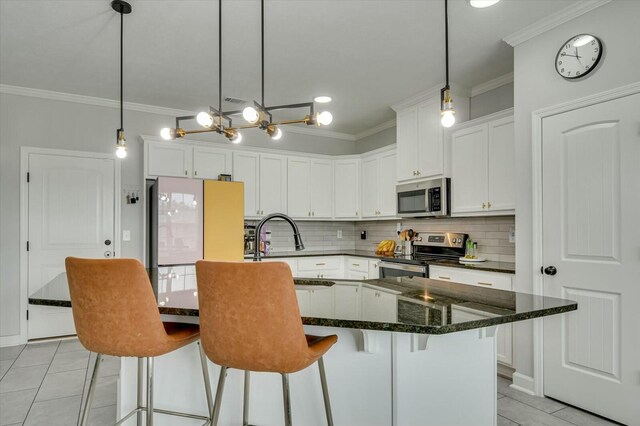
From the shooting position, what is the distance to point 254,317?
1.30 meters

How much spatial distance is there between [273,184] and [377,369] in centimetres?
360

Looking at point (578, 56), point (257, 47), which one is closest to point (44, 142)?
point (257, 47)

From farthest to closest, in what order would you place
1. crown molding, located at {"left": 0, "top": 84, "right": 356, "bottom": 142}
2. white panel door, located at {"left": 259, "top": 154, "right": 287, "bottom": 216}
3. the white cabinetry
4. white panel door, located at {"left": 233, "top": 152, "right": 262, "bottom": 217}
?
white panel door, located at {"left": 259, "top": 154, "right": 287, "bottom": 216} < white panel door, located at {"left": 233, "top": 152, "right": 262, "bottom": 217} < crown molding, located at {"left": 0, "top": 84, "right": 356, "bottom": 142} < the white cabinetry

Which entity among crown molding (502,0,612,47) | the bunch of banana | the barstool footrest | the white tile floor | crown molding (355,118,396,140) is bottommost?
the white tile floor

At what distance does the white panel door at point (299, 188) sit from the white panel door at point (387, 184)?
37.9 inches

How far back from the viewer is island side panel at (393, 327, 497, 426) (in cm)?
159

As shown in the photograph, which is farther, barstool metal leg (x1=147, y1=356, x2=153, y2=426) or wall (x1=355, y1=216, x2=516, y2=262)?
wall (x1=355, y1=216, x2=516, y2=262)

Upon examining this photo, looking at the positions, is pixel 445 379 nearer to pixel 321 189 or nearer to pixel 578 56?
pixel 578 56

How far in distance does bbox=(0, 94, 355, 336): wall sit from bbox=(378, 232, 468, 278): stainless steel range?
2.86 meters

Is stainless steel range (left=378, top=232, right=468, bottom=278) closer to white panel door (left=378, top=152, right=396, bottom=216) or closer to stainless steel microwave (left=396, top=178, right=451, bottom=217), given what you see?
stainless steel microwave (left=396, top=178, right=451, bottom=217)

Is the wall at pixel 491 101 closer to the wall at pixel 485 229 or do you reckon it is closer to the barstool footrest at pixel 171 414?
the wall at pixel 485 229

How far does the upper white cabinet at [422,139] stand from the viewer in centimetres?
396

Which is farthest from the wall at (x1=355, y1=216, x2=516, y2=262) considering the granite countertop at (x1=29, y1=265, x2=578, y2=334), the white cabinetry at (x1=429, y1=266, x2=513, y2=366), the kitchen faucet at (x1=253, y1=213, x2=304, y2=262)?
the kitchen faucet at (x1=253, y1=213, x2=304, y2=262)

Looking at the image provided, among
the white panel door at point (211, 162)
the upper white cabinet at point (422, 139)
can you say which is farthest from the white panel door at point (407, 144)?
the white panel door at point (211, 162)
